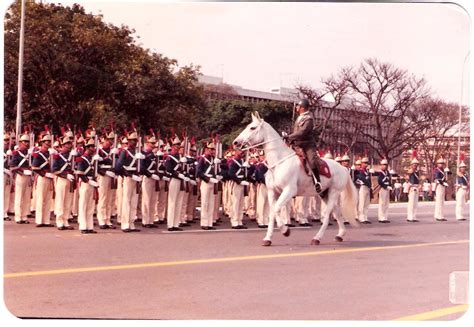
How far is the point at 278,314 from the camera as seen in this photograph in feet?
19.3

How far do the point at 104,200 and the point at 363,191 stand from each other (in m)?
3.76

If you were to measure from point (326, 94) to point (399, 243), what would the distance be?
1921 mm

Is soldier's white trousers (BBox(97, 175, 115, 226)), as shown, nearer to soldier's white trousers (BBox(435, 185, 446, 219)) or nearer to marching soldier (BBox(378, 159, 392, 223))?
marching soldier (BBox(378, 159, 392, 223))

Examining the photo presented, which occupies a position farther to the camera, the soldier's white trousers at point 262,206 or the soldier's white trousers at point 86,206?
the soldier's white trousers at point 86,206

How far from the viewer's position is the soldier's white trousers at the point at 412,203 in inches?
296

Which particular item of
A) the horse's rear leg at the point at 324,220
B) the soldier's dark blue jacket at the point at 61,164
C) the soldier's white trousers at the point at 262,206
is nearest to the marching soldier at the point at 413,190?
the horse's rear leg at the point at 324,220

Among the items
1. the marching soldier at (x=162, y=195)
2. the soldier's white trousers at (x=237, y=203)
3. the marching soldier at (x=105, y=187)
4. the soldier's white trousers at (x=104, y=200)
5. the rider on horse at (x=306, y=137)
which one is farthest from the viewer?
the soldier's white trousers at (x=237, y=203)

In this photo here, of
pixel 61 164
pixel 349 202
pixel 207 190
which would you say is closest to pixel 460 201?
pixel 349 202

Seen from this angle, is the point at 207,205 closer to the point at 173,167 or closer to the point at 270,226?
the point at 173,167

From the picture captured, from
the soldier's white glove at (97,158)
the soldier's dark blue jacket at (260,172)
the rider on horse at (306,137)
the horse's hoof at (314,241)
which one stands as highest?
the rider on horse at (306,137)

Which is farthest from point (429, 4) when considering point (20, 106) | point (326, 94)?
→ point (20, 106)

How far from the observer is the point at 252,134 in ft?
24.0

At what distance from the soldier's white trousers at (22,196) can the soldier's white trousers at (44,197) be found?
0.49 ft

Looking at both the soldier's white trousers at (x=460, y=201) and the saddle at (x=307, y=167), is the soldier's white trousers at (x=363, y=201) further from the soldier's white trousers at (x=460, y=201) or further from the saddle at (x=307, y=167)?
the soldier's white trousers at (x=460, y=201)
